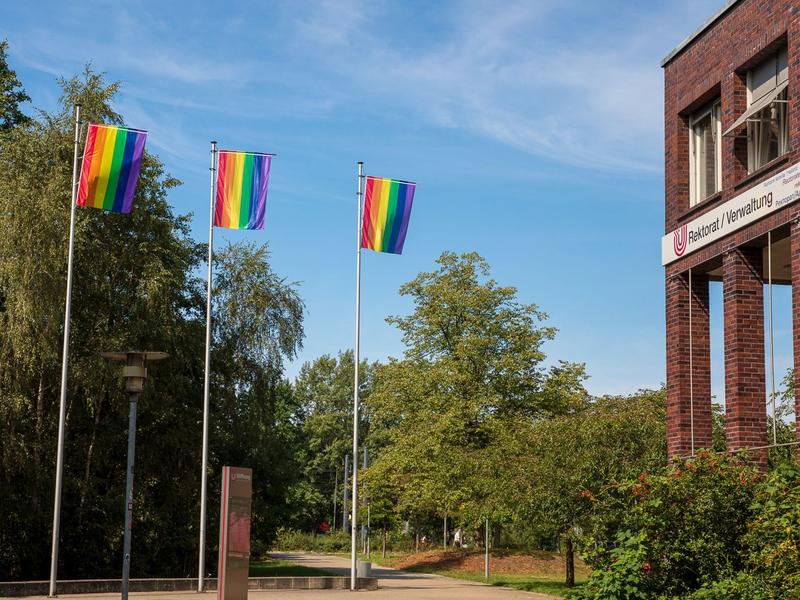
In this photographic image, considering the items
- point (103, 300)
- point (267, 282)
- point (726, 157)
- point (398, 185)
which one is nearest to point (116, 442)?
point (103, 300)

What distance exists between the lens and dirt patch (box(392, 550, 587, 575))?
43031 millimetres

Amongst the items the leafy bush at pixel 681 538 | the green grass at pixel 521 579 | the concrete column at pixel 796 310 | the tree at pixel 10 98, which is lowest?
the green grass at pixel 521 579

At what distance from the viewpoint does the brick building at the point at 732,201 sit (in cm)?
1858

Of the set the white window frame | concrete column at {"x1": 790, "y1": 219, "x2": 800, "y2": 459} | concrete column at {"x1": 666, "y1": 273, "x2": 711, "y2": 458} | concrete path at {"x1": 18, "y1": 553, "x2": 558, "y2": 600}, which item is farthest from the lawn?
concrete column at {"x1": 790, "y1": 219, "x2": 800, "y2": 459}

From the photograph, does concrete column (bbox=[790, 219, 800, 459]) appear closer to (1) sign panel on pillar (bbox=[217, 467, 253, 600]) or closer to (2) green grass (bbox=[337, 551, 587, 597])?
(1) sign panel on pillar (bbox=[217, 467, 253, 600])

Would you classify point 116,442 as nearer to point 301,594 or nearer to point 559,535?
point 301,594

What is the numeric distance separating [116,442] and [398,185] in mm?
12368

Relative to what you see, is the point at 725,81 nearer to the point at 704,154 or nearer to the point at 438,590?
the point at 704,154

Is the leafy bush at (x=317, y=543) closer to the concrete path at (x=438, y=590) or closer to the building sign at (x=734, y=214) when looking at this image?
the concrete path at (x=438, y=590)

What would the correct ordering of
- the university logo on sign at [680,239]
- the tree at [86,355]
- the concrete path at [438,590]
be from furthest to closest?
the tree at [86,355] → the concrete path at [438,590] → the university logo on sign at [680,239]

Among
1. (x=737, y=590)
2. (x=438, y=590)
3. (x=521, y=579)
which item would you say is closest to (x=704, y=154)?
(x=737, y=590)

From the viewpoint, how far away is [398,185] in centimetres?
3186

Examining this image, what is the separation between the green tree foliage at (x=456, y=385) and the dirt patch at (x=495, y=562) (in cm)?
226

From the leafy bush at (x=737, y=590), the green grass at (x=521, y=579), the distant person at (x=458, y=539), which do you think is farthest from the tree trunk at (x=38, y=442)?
the distant person at (x=458, y=539)
